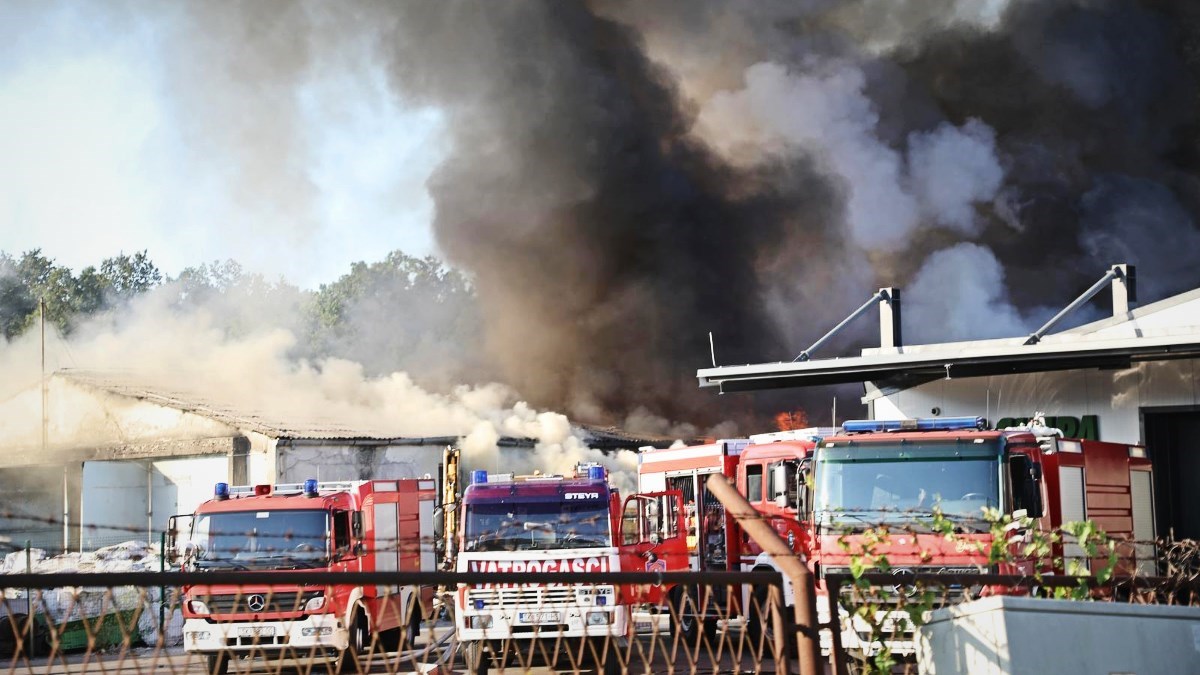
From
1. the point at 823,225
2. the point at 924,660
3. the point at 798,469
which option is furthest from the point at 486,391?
the point at 924,660

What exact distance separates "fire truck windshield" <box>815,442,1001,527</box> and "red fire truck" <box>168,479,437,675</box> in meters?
4.15

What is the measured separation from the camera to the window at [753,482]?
17.2m

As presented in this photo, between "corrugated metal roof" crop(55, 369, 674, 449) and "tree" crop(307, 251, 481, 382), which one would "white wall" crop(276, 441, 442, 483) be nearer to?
"corrugated metal roof" crop(55, 369, 674, 449)

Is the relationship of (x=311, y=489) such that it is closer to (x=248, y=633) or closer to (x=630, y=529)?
(x=248, y=633)

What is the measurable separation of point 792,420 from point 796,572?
3571 cm

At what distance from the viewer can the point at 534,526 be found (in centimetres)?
1448

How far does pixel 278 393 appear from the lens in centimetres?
3659

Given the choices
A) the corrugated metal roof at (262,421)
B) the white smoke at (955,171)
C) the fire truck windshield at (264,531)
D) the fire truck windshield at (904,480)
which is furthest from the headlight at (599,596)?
the white smoke at (955,171)

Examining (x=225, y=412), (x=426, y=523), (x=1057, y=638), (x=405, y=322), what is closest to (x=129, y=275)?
(x=405, y=322)

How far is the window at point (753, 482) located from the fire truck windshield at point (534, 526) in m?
3.18

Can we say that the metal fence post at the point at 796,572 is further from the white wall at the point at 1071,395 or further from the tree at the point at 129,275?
the tree at the point at 129,275

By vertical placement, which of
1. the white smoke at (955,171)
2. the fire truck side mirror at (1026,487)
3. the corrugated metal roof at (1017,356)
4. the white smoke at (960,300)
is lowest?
the fire truck side mirror at (1026,487)

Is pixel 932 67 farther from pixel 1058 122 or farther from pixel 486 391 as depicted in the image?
pixel 486 391

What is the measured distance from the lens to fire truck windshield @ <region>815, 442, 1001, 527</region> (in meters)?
13.1
